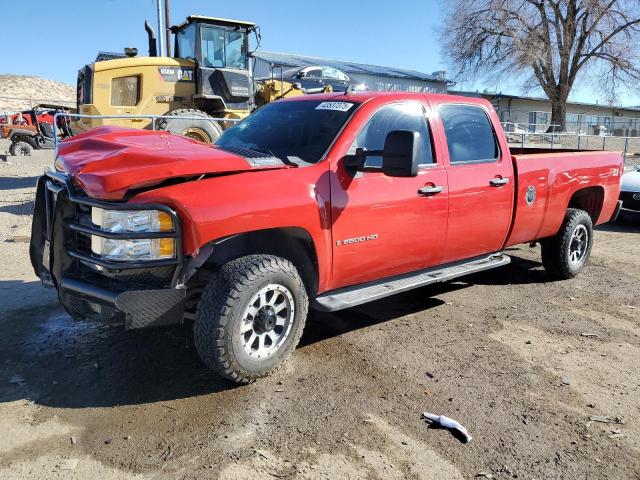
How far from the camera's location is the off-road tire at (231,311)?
10.8ft

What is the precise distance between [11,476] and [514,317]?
4.09 metres

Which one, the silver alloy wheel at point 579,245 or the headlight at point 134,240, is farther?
the silver alloy wheel at point 579,245

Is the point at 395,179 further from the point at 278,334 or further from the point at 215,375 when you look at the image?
the point at 215,375

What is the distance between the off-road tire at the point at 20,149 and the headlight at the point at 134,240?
1862 cm

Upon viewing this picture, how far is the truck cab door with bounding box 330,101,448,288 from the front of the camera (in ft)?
12.8

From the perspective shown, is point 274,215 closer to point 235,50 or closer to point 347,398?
point 347,398

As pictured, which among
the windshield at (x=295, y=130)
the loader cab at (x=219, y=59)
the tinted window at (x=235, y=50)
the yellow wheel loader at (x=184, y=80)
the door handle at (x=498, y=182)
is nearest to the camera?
the windshield at (x=295, y=130)

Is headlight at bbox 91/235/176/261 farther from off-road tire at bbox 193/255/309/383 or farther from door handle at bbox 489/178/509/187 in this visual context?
door handle at bbox 489/178/509/187

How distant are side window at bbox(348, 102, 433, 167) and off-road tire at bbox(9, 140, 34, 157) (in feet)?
60.9

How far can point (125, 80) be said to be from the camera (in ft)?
39.4

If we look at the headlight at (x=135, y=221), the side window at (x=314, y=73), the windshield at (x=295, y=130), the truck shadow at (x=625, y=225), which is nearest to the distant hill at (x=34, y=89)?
the side window at (x=314, y=73)

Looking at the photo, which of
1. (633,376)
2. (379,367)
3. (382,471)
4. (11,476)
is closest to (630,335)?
(633,376)

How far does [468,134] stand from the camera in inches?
196

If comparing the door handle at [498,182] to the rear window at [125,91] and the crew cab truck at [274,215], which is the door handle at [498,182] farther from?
the rear window at [125,91]
